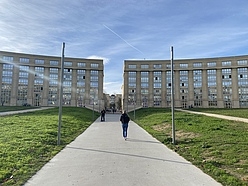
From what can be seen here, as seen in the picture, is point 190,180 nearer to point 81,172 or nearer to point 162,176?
point 162,176

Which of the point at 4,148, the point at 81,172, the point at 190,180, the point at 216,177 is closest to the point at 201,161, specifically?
the point at 216,177

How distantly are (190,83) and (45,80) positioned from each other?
58.7 meters

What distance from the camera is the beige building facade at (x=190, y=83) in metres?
80.1

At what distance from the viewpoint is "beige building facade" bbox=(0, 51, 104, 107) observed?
264 feet

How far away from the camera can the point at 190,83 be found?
3334 inches

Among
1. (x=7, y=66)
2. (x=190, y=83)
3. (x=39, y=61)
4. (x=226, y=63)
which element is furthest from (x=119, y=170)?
(x=7, y=66)

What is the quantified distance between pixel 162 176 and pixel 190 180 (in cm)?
67

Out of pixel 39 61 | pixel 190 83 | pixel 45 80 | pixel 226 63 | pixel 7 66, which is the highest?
pixel 39 61

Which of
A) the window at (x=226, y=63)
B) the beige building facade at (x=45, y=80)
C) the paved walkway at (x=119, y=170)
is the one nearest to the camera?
the paved walkway at (x=119, y=170)

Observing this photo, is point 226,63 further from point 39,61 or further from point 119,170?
point 119,170

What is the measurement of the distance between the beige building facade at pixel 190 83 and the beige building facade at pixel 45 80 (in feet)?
46.0

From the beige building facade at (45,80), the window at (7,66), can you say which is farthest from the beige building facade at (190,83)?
the window at (7,66)

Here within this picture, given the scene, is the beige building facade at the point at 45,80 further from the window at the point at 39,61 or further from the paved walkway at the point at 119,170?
the paved walkway at the point at 119,170

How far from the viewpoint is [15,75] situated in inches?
3184
